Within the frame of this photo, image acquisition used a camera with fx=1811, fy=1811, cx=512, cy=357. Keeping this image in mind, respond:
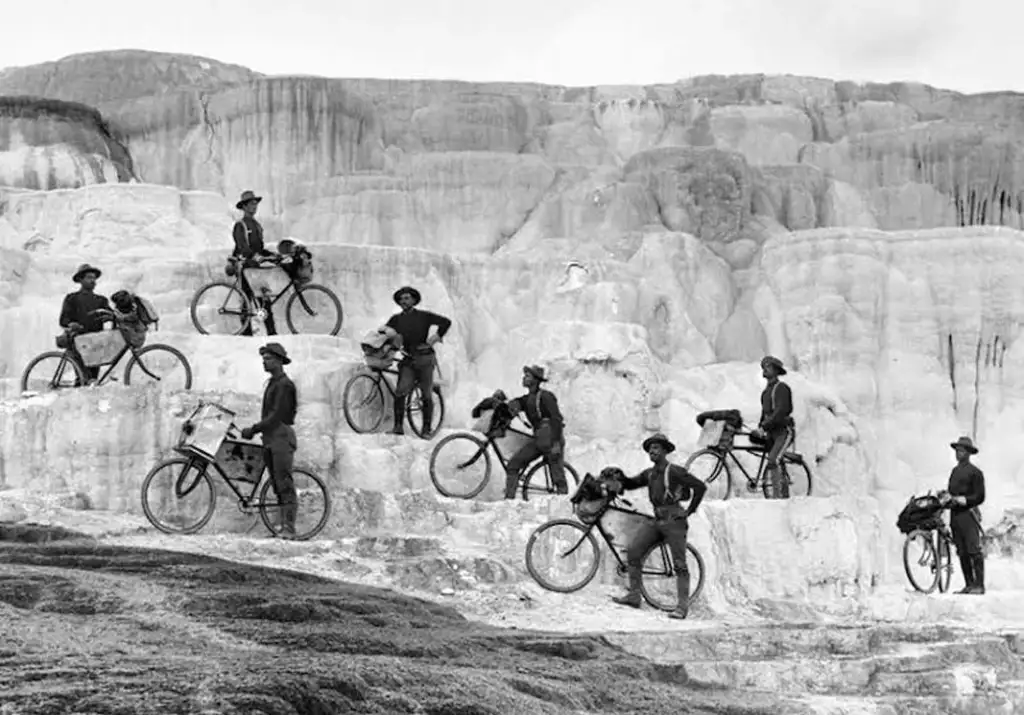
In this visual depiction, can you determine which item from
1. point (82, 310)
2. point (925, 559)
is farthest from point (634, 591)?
point (82, 310)

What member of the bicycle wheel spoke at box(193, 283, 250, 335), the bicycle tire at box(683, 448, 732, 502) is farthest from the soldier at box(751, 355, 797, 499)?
the bicycle wheel spoke at box(193, 283, 250, 335)

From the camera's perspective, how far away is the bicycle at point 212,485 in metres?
16.0

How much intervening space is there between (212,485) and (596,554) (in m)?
3.45

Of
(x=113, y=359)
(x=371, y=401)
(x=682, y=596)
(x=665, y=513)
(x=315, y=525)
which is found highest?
(x=113, y=359)

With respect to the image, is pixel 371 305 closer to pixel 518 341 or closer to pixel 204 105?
pixel 518 341

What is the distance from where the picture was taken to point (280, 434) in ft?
52.0

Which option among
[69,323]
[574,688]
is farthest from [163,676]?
[69,323]

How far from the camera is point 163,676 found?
8.61m

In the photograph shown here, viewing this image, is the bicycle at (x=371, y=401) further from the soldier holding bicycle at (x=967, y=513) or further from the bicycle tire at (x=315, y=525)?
the soldier holding bicycle at (x=967, y=513)

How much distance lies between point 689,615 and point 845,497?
4.34 meters

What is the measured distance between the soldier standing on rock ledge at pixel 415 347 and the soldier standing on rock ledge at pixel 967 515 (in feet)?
17.5

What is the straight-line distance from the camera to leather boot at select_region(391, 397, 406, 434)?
62.2 ft

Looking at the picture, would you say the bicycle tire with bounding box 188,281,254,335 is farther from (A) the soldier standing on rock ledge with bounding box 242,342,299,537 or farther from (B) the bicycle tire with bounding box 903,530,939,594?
(B) the bicycle tire with bounding box 903,530,939,594

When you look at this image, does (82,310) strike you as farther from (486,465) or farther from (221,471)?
(486,465)
